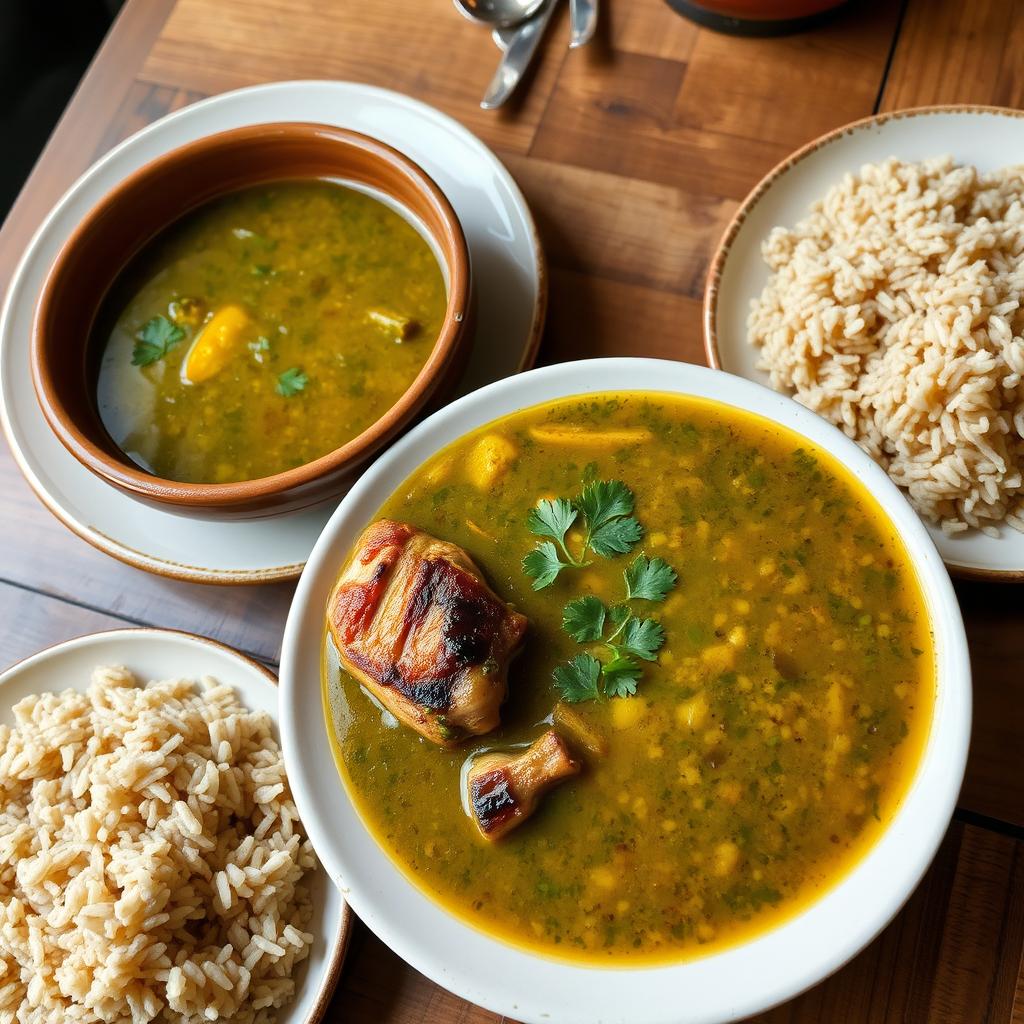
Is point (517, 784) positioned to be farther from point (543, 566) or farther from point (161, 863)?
point (161, 863)

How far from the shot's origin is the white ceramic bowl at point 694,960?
1.61 meters

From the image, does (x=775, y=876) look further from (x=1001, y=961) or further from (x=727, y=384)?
(x=727, y=384)

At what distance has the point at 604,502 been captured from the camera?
74.2 inches

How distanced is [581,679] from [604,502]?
12.7 inches

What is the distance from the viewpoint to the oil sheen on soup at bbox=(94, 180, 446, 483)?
2.35 m

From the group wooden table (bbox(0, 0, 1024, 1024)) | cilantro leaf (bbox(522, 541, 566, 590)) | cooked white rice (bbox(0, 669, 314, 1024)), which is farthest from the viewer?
wooden table (bbox(0, 0, 1024, 1024))

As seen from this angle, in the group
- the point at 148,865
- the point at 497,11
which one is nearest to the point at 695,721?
the point at 148,865

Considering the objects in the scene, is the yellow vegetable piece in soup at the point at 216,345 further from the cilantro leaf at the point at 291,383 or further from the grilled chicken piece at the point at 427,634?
the grilled chicken piece at the point at 427,634

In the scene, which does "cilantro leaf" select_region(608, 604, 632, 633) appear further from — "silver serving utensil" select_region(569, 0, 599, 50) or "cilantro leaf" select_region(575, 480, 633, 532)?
"silver serving utensil" select_region(569, 0, 599, 50)

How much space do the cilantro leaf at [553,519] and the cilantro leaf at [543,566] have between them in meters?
0.03

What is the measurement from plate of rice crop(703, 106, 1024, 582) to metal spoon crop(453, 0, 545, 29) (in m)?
0.87

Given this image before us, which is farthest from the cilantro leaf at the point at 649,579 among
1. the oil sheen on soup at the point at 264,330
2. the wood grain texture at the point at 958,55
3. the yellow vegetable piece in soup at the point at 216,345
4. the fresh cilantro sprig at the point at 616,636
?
the wood grain texture at the point at 958,55

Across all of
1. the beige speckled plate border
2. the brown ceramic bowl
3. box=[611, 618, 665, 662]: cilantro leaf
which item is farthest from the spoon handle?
box=[611, 618, 665, 662]: cilantro leaf

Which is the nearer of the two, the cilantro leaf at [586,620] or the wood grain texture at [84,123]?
the cilantro leaf at [586,620]
